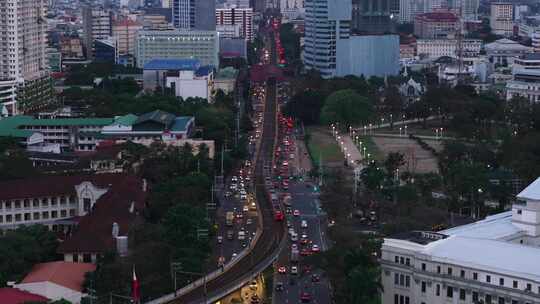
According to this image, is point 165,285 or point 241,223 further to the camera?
point 241,223

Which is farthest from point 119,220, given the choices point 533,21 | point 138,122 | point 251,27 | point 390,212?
point 533,21

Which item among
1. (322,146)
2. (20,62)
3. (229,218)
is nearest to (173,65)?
(20,62)

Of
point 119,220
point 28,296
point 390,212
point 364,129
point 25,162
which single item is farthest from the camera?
point 364,129

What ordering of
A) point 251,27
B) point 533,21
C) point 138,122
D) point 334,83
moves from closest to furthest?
point 138,122, point 334,83, point 251,27, point 533,21

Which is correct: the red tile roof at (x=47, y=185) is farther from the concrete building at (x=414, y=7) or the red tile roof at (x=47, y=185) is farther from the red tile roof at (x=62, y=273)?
the concrete building at (x=414, y=7)

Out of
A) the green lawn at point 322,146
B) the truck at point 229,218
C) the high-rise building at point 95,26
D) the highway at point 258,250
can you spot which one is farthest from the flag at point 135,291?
the high-rise building at point 95,26

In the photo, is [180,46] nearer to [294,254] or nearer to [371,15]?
[371,15]

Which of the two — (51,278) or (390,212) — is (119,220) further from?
(390,212)

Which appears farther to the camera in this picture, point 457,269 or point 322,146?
point 322,146
